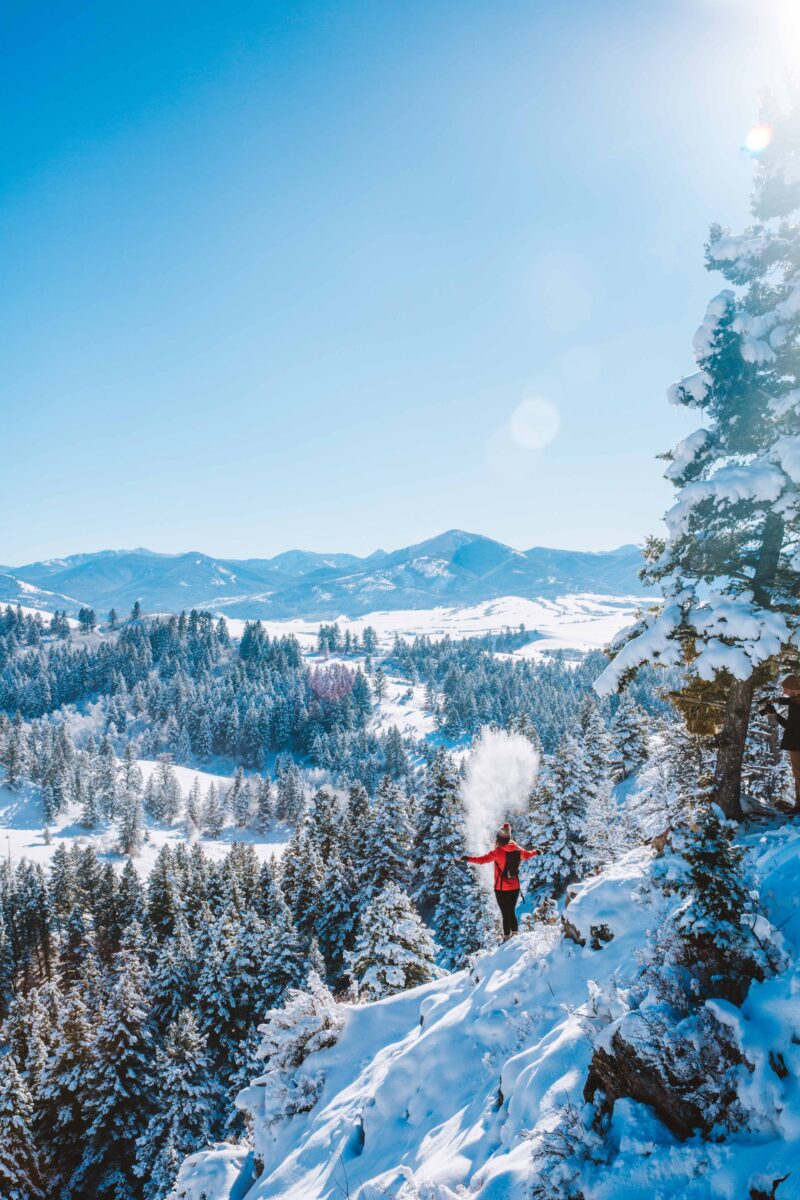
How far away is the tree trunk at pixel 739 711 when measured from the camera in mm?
9539

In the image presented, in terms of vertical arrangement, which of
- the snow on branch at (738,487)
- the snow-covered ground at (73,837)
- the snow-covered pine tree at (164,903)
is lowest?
the snow-covered ground at (73,837)

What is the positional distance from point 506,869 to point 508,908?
1081mm

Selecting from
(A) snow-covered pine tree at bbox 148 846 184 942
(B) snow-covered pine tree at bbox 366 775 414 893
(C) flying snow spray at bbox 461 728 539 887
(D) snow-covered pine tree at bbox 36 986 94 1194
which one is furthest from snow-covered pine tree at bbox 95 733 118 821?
(B) snow-covered pine tree at bbox 366 775 414 893

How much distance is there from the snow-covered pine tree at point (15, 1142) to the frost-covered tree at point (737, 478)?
31907 millimetres

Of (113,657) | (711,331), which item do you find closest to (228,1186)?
(711,331)

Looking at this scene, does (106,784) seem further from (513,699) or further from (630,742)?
(630,742)

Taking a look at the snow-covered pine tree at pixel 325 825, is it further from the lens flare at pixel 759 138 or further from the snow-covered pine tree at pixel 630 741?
the lens flare at pixel 759 138

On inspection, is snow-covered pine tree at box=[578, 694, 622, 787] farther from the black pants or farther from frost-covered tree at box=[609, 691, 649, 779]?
the black pants

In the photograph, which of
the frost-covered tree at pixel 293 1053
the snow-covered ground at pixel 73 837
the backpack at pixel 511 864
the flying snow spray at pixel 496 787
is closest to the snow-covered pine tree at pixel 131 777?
the snow-covered ground at pixel 73 837

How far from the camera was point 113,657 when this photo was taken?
16375 cm

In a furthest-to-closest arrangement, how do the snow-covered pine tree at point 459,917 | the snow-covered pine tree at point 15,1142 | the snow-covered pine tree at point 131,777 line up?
the snow-covered pine tree at point 131,777, the snow-covered pine tree at point 459,917, the snow-covered pine tree at point 15,1142

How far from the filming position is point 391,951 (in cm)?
1998

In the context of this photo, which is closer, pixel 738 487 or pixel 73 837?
pixel 738 487

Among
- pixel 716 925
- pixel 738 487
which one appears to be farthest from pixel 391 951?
pixel 738 487
